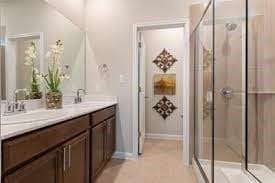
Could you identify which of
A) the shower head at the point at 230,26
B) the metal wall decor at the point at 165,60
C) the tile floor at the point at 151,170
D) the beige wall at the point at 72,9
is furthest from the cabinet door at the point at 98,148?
the metal wall decor at the point at 165,60

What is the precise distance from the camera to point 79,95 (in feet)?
10.6

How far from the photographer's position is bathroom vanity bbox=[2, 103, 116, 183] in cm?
111


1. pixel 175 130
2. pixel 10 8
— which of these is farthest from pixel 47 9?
pixel 175 130

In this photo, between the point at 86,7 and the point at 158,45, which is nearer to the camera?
the point at 86,7

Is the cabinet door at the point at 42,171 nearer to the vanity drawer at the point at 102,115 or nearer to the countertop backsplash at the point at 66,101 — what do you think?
the countertop backsplash at the point at 66,101

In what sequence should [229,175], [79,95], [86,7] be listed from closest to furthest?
[229,175] < [79,95] < [86,7]

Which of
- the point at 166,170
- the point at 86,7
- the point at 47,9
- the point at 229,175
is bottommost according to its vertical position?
the point at 166,170

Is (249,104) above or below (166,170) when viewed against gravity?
above

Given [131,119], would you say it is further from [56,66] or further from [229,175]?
[229,175]

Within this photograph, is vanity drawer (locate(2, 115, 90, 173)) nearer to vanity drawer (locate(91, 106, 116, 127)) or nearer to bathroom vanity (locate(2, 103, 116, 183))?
bathroom vanity (locate(2, 103, 116, 183))

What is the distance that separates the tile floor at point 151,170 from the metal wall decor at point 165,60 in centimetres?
184

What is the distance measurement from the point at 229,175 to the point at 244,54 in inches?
58.6

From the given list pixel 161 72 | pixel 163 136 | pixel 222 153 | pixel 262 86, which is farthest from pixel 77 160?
pixel 161 72

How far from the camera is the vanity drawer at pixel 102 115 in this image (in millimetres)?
2357
